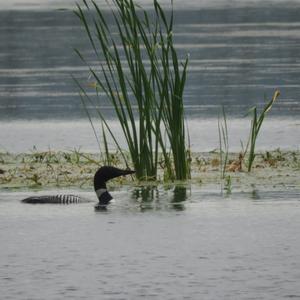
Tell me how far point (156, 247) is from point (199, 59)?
17.6 metres

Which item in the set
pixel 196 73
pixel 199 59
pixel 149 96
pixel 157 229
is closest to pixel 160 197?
pixel 149 96

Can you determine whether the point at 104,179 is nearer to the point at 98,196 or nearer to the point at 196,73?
the point at 98,196

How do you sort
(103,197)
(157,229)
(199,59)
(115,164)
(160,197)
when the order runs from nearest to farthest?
(157,229) < (103,197) < (160,197) < (115,164) < (199,59)

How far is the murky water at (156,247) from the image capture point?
8867 millimetres

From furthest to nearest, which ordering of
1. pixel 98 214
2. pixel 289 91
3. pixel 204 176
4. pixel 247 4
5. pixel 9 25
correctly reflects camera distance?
pixel 247 4 → pixel 9 25 → pixel 289 91 → pixel 204 176 → pixel 98 214

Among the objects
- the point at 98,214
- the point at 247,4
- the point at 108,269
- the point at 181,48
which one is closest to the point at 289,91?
the point at 181,48

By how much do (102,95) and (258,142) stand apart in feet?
22.2

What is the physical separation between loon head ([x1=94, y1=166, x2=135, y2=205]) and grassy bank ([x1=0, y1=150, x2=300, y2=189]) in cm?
57

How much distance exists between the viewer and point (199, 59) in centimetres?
2762

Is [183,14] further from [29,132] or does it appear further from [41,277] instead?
[41,277]

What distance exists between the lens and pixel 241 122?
18219 mm

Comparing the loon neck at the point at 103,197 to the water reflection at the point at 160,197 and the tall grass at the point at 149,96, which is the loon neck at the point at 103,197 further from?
the tall grass at the point at 149,96

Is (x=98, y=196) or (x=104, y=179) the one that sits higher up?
(x=104, y=179)

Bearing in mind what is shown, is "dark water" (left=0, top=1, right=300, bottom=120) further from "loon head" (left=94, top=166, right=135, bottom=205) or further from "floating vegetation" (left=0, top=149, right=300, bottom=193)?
"loon head" (left=94, top=166, right=135, bottom=205)
